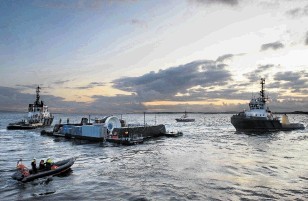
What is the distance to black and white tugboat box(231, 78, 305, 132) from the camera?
92994 mm

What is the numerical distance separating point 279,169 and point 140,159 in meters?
19.7

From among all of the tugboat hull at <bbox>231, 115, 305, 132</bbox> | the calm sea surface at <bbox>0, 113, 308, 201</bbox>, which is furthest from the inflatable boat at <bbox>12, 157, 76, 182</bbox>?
the tugboat hull at <bbox>231, 115, 305, 132</bbox>

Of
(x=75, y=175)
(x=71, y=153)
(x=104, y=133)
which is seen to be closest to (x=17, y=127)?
(x=104, y=133)

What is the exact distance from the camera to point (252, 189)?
2644 centimetres

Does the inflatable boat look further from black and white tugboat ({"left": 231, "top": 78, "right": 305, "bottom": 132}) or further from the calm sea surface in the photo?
black and white tugboat ({"left": 231, "top": 78, "right": 305, "bottom": 132})

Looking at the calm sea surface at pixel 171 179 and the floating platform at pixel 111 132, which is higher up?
the floating platform at pixel 111 132

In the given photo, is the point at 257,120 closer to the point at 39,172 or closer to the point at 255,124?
the point at 255,124

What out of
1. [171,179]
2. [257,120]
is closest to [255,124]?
[257,120]

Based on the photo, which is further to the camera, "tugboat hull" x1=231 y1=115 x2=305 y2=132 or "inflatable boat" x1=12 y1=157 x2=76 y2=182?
"tugboat hull" x1=231 y1=115 x2=305 y2=132

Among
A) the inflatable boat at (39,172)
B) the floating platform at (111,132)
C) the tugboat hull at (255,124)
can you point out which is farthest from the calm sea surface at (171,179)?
the tugboat hull at (255,124)

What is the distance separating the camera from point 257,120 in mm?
92250

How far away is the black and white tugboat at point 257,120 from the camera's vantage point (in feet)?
305

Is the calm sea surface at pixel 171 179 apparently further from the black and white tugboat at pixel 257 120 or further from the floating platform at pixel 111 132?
the black and white tugboat at pixel 257 120

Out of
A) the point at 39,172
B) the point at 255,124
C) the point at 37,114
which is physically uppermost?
the point at 37,114
